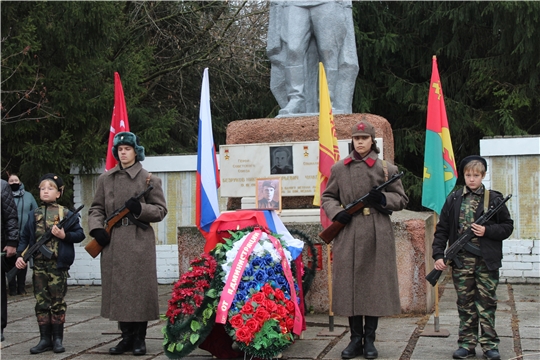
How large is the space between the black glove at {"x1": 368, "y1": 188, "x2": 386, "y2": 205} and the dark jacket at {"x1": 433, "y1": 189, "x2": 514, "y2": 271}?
503 mm

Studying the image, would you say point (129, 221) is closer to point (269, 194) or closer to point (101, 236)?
point (101, 236)

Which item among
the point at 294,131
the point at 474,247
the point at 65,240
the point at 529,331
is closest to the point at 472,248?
the point at 474,247

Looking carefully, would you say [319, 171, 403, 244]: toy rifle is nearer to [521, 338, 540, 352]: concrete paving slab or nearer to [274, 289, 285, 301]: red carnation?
[274, 289, 285, 301]: red carnation

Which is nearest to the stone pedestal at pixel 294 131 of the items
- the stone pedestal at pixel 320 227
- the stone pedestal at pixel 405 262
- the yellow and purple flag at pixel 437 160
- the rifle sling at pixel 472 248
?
the stone pedestal at pixel 320 227

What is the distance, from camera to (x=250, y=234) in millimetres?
5508

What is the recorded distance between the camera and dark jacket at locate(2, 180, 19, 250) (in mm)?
6395

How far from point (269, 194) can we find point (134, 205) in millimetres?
1526

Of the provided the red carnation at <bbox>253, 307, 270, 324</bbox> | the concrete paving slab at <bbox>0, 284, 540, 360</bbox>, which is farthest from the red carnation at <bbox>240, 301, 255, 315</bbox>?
the concrete paving slab at <bbox>0, 284, 540, 360</bbox>

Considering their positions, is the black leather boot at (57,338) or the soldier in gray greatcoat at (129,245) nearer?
the soldier in gray greatcoat at (129,245)

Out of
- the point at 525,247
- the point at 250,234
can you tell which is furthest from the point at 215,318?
the point at 525,247

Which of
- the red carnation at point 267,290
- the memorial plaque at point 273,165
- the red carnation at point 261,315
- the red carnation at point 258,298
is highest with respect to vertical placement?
the memorial plaque at point 273,165

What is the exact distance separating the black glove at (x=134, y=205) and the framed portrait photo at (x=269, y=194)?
56.7 inches

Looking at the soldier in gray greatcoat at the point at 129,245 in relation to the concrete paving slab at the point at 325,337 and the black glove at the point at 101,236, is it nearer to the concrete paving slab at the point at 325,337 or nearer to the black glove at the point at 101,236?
the black glove at the point at 101,236

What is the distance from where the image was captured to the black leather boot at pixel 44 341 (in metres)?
6.02
